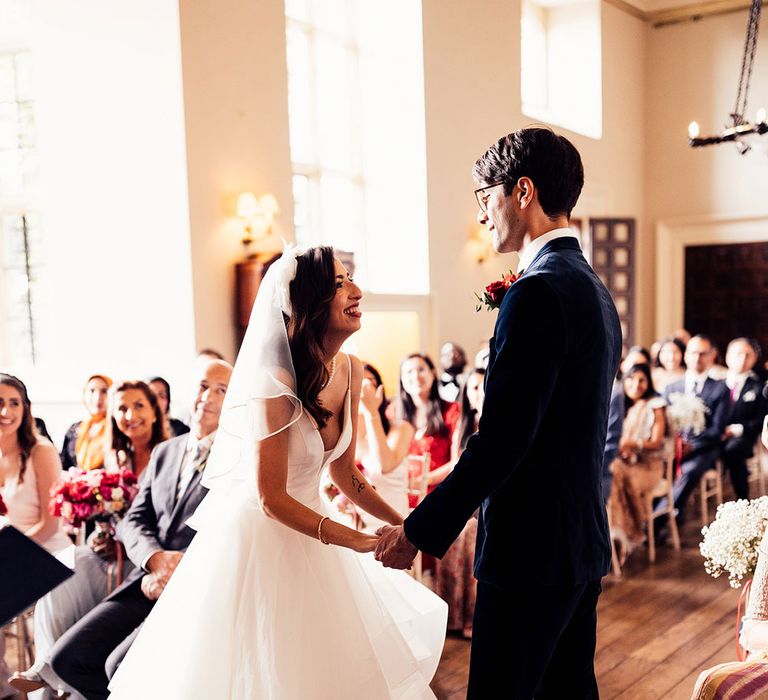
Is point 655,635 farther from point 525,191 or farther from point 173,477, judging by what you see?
point 525,191

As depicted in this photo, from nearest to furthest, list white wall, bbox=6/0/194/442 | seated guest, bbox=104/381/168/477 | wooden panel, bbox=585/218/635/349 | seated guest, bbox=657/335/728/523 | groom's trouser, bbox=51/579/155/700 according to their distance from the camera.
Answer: groom's trouser, bbox=51/579/155/700 → seated guest, bbox=104/381/168/477 → white wall, bbox=6/0/194/442 → seated guest, bbox=657/335/728/523 → wooden panel, bbox=585/218/635/349

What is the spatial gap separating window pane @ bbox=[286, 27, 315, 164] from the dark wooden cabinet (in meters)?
2.04

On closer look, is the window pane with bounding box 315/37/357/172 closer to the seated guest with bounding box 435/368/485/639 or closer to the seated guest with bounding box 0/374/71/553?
the seated guest with bounding box 435/368/485/639

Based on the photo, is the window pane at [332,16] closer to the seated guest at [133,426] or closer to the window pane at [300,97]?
the window pane at [300,97]

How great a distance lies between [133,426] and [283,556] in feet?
5.88

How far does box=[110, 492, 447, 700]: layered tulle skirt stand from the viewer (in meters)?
2.28

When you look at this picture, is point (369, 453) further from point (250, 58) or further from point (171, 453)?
point (250, 58)

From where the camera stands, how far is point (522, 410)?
1.92 meters

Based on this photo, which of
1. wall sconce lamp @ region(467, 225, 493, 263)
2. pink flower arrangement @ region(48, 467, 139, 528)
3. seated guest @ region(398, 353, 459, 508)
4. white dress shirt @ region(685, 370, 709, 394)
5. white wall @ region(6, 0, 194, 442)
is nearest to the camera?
pink flower arrangement @ region(48, 467, 139, 528)

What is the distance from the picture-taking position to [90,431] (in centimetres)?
518

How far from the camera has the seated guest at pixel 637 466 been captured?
5926 millimetres

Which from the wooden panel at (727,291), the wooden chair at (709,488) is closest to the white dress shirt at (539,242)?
the wooden chair at (709,488)

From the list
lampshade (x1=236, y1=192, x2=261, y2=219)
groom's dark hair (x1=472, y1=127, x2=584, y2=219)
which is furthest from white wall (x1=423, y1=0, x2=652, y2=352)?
groom's dark hair (x1=472, y1=127, x2=584, y2=219)

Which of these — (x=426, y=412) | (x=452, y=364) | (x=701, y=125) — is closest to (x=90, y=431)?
(x=426, y=412)
